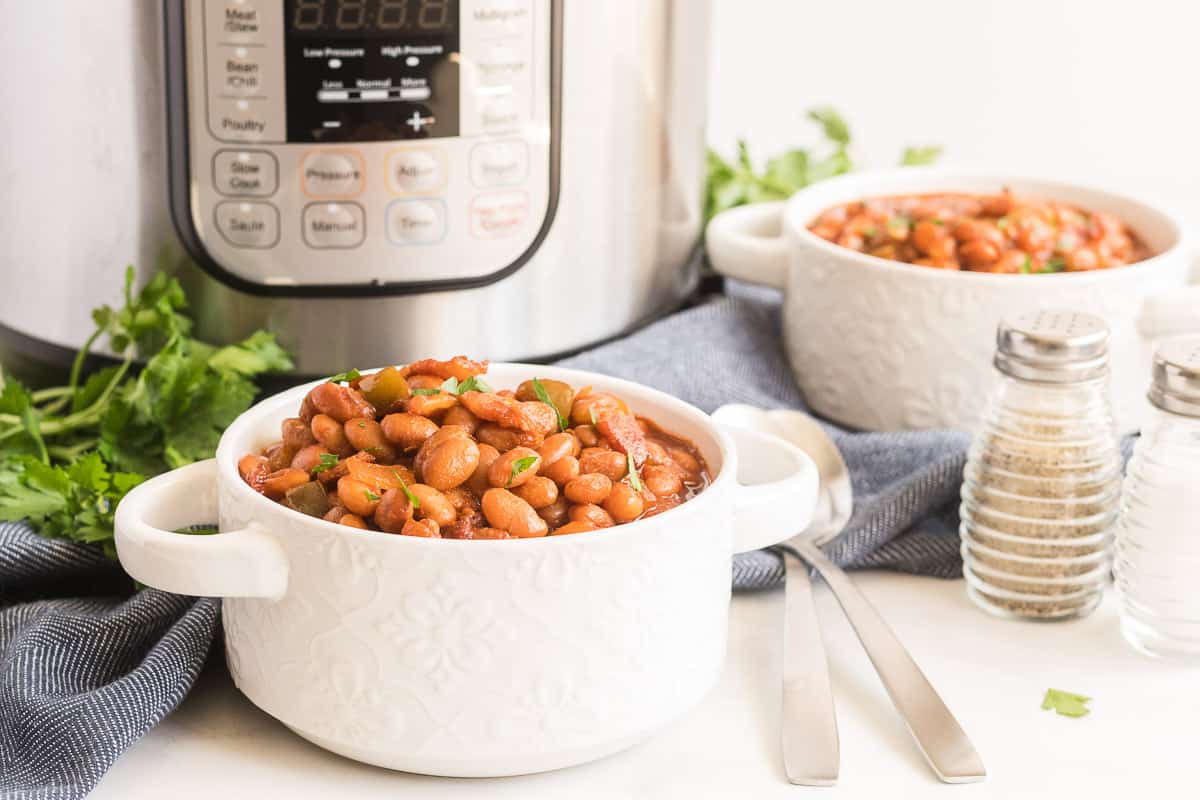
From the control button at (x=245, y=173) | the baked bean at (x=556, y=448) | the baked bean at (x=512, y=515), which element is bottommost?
the baked bean at (x=512, y=515)

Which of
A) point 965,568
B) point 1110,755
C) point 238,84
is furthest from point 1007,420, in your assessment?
point 238,84

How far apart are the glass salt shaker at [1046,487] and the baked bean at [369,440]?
33 centimetres

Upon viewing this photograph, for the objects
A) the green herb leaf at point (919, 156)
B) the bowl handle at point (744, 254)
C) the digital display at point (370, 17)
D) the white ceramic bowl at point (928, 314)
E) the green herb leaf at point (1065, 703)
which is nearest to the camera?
the green herb leaf at point (1065, 703)

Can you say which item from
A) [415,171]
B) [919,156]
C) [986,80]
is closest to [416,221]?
[415,171]

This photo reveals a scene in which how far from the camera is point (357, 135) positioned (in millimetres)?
875

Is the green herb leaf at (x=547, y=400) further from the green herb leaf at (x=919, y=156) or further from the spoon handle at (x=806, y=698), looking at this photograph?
the green herb leaf at (x=919, y=156)

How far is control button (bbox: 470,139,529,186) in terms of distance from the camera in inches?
35.6

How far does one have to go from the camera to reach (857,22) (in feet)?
5.12

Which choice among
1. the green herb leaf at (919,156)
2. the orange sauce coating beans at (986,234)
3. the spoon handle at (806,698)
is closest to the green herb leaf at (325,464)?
the spoon handle at (806,698)

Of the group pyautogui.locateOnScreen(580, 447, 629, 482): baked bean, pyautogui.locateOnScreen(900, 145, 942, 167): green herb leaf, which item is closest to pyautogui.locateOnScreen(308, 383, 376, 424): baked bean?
pyautogui.locateOnScreen(580, 447, 629, 482): baked bean

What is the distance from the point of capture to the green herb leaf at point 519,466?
0.66m

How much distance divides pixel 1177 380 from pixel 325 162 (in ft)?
1.54

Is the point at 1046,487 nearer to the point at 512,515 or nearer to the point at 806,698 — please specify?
the point at 806,698

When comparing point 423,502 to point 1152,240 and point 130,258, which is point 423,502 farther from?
point 1152,240
